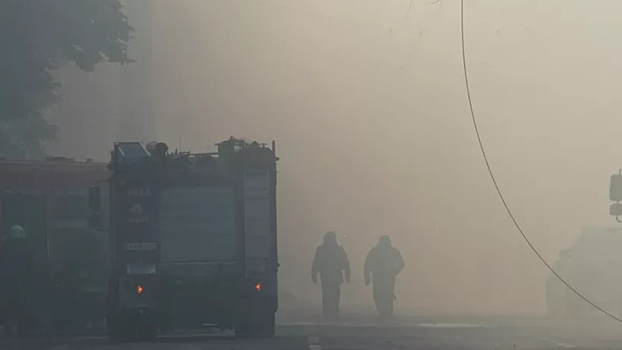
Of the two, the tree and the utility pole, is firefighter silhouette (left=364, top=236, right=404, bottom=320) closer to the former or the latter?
the tree

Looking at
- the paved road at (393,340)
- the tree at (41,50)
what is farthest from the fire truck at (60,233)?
the tree at (41,50)

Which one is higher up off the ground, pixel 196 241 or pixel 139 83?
pixel 139 83

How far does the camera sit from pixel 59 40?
4053cm

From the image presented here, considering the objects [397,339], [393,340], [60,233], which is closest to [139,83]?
[60,233]

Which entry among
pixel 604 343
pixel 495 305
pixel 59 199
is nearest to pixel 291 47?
pixel 495 305

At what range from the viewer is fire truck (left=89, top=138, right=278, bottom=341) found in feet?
68.1

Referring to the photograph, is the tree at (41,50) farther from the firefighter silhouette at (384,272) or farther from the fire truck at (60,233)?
the firefighter silhouette at (384,272)

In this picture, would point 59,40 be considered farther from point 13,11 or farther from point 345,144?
point 345,144

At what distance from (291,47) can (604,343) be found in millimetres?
21982

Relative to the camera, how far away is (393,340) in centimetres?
1983

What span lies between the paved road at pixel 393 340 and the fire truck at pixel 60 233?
228 centimetres

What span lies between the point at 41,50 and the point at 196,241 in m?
20.1

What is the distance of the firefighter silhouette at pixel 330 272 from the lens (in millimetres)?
28656

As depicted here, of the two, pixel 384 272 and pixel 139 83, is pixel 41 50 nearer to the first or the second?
pixel 139 83
